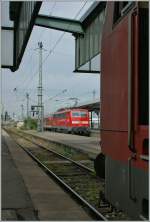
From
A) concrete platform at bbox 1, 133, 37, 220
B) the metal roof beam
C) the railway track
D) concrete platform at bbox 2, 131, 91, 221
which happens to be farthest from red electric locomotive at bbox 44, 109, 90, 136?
concrete platform at bbox 1, 133, 37, 220

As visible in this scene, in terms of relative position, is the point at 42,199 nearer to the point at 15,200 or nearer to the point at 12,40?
the point at 15,200

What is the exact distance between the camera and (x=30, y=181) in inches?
553

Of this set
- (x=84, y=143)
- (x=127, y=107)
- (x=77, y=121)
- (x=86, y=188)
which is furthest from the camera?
(x=77, y=121)

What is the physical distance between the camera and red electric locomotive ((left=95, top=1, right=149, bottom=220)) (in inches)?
201

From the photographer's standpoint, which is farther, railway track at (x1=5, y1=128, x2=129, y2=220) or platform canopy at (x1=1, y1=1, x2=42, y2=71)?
platform canopy at (x1=1, y1=1, x2=42, y2=71)

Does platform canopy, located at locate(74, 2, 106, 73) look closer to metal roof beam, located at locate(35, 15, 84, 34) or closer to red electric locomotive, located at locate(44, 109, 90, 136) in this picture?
metal roof beam, located at locate(35, 15, 84, 34)

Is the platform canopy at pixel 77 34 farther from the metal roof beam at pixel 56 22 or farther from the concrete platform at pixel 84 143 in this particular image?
the concrete platform at pixel 84 143

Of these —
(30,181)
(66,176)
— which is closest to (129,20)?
(30,181)

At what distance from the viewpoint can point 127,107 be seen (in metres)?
5.48

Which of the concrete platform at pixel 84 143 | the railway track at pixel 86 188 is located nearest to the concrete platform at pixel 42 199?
the railway track at pixel 86 188

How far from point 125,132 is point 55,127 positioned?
6649 cm

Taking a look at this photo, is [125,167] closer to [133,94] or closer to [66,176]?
[133,94]

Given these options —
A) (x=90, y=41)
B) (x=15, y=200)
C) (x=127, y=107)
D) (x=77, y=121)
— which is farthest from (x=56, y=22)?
(x=77, y=121)

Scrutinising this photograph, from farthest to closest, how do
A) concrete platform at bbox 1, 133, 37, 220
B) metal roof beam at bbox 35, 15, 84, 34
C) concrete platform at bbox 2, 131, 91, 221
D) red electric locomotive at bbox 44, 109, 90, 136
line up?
red electric locomotive at bbox 44, 109, 90, 136 < metal roof beam at bbox 35, 15, 84, 34 < concrete platform at bbox 2, 131, 91, 221 < concrete platform at bbox 1, 133, 37, 220
